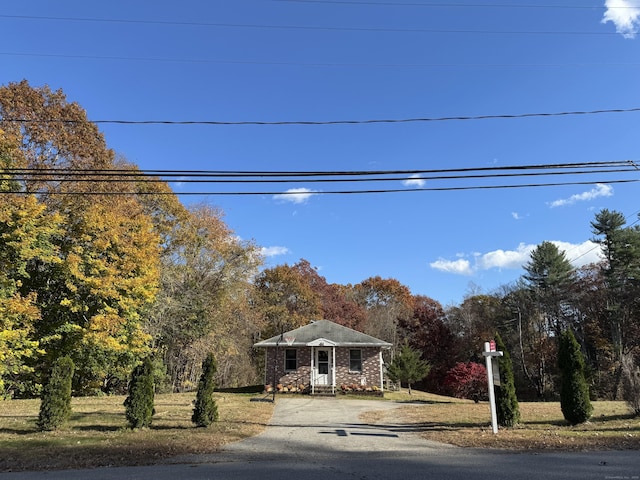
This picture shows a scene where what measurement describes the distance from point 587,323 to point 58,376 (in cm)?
3902

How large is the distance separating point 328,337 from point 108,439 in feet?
54.6

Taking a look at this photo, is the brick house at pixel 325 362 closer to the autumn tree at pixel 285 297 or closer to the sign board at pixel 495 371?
the sign board at pixel 495 371

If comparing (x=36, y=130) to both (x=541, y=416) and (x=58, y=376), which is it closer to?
(x=58, y=376)

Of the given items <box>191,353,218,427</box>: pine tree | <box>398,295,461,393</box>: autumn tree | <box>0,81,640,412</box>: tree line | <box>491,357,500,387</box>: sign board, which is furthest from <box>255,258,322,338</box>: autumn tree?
<box>491,357,500,387</box>: sign board

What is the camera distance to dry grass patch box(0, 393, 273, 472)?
746 centimetres

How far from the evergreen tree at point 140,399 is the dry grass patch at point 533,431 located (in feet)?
21.6

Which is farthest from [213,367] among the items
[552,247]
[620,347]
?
[552,247]

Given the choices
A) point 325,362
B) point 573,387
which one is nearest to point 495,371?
point 573,387

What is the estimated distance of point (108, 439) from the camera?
9.23m

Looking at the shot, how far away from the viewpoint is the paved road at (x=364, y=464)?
6.17m

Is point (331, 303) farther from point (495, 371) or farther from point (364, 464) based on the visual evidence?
point (364, 464)

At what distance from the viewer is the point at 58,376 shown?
1073 centimetres

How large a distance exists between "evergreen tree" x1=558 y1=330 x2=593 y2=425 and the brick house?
41.9ft

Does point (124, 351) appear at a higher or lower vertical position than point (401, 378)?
higher
